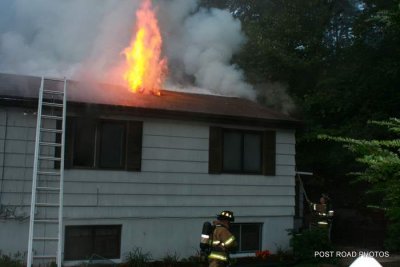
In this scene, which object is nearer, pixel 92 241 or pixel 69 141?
pixel 69 141

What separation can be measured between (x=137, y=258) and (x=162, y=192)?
4.65 ft

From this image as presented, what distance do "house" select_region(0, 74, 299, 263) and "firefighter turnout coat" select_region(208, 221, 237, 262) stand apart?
9.05ft

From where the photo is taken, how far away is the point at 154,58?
11.2 meters

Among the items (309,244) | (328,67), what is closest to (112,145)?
(309,244)

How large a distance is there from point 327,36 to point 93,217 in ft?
40.3

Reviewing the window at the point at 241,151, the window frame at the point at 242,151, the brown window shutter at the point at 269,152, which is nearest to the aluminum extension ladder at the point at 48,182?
the window frame at the point at 242,151

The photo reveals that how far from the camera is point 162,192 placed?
10297 mm

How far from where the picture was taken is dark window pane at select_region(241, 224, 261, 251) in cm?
1128

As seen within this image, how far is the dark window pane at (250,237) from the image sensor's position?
11.3m

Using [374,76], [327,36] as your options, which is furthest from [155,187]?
[327,36]

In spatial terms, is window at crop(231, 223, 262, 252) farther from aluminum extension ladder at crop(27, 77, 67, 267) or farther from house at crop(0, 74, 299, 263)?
aluminum extension ladder at crop(27, 77, 67, 267)

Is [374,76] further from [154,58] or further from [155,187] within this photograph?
[155,187]

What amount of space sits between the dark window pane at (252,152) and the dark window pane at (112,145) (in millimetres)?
2941

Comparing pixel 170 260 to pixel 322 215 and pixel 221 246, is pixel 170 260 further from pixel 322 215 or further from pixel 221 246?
pixel 322 215
